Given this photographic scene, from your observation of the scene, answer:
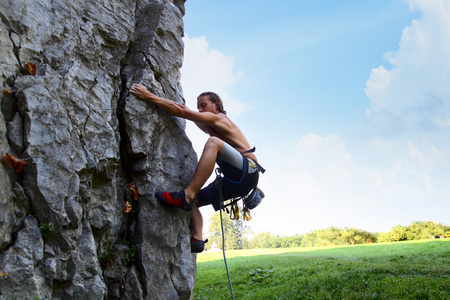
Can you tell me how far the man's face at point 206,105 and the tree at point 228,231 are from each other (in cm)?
5008

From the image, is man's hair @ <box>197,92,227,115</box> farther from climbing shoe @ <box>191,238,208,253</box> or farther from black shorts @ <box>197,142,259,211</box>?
climbing shoe @ <box>191,238,208,253</box>

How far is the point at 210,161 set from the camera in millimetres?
3980

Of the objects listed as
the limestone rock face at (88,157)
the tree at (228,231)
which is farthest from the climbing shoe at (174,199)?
the tree at (228,231)

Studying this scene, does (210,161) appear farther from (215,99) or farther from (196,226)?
(215,99)

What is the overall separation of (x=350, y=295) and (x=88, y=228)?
4.56 meters

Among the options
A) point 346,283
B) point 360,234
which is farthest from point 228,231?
point 346,283

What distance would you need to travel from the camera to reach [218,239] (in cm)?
5769

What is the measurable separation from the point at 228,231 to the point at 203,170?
193ft

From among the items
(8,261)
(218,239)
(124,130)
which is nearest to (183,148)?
Result: (124,130)

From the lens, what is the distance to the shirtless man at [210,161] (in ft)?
12.9

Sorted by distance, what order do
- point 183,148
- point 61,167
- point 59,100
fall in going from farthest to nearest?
point 183,148
point 59,100
point 61,167

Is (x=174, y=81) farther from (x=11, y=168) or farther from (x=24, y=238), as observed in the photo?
(x=24, y=238)

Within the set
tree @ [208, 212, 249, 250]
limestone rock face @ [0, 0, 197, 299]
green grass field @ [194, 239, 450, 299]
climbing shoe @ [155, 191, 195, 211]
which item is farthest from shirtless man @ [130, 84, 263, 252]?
tree @ [208, 212, 249, 250]

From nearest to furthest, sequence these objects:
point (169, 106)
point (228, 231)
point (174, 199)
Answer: point (174, 199) < point (169, 106) < point (228, 231)
